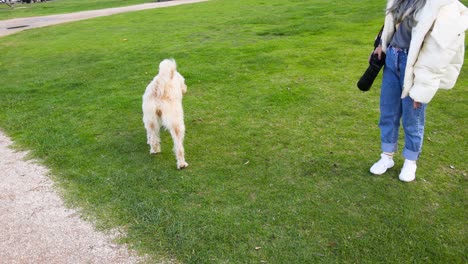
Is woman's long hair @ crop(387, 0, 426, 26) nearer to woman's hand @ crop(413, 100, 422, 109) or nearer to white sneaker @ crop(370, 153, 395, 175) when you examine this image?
woman's hand @ crop(413, 100, 422, 109)

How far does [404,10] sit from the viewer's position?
3299 millimetres

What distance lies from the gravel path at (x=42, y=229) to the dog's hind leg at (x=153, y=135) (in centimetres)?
125

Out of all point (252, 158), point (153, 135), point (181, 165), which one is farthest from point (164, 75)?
point (252, 158)

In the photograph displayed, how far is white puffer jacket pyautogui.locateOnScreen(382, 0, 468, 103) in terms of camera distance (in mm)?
3049

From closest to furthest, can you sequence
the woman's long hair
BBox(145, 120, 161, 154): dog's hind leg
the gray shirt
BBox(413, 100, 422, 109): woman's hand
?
1. the woman's long hair
2. the gray shirt
3. BBox(413, 100, 422, 109): woman's hand
4. BBox(145, 120, 161, 154): dog's hind leg

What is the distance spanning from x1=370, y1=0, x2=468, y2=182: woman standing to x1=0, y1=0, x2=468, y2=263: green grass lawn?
0.60 metres

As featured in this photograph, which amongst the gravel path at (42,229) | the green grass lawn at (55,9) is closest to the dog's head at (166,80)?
the gravel path at (42,229)

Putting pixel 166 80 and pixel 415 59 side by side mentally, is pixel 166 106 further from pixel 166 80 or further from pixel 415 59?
pixel 415 59

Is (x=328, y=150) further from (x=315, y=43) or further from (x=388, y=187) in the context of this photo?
(x=315, y=43)

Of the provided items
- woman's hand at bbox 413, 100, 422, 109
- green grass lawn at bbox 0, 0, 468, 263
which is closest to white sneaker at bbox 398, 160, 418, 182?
green grass lawn at bbox 0, 0, 468, 263

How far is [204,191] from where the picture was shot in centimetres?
398

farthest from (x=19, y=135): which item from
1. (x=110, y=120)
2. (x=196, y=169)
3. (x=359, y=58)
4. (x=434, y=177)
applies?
(x=359, y=58)

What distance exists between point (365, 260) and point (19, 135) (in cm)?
517

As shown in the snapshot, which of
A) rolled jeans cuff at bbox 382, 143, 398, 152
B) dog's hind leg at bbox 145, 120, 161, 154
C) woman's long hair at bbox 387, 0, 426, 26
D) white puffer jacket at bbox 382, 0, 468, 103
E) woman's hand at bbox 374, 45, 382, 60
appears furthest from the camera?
dog's hind leg at bbox 145, 120, 161, 154
